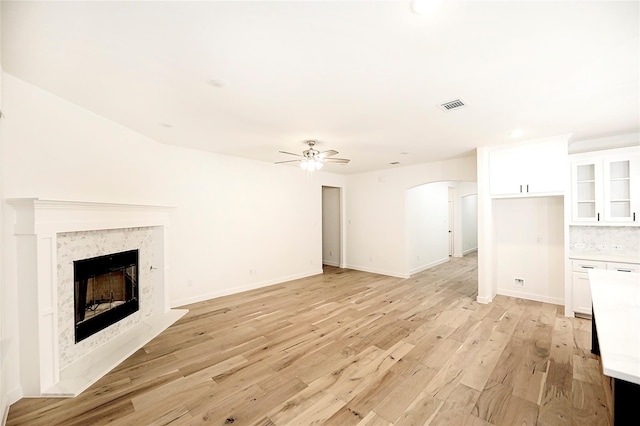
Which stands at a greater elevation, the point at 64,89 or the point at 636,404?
the point at 64,89

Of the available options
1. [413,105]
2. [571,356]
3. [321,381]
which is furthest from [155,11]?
[571,356]

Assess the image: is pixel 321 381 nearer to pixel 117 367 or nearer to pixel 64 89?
pixel 117 367

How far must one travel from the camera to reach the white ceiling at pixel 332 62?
1524 mm

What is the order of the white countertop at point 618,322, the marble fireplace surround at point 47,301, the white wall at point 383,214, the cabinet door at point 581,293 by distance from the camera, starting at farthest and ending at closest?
the white wall at point 383,214 → the cabinet door at point 581,293 → the marble fireplace surround at point 47,301 → the white countertop at point 618,322

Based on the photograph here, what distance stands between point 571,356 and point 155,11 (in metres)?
4.80

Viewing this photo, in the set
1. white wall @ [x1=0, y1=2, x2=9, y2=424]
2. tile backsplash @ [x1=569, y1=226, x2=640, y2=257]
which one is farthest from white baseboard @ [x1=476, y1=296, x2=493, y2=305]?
white wall @ [x1=0, y1=2, x2=9, y2=424]

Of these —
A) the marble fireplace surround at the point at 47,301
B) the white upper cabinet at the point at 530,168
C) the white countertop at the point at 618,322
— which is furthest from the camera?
the white upper cabinet at the point at 530,168

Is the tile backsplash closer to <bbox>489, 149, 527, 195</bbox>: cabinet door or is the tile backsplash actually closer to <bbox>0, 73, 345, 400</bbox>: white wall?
<bbox>489, 149, 527, 195</bbox>: cabinet door

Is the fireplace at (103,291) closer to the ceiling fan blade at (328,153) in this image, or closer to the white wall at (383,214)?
the ceiling fan blade at (328,153)

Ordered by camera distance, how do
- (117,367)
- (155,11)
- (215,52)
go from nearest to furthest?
(155,11)
(215,52)
(117,367)

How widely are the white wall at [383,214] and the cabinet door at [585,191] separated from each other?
1.78 metres

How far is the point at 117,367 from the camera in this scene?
263 cm

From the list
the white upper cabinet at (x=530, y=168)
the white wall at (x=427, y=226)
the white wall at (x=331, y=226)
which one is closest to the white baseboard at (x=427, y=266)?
the white wall at (x=427, y=226)

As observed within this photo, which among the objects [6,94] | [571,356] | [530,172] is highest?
[6,94]
